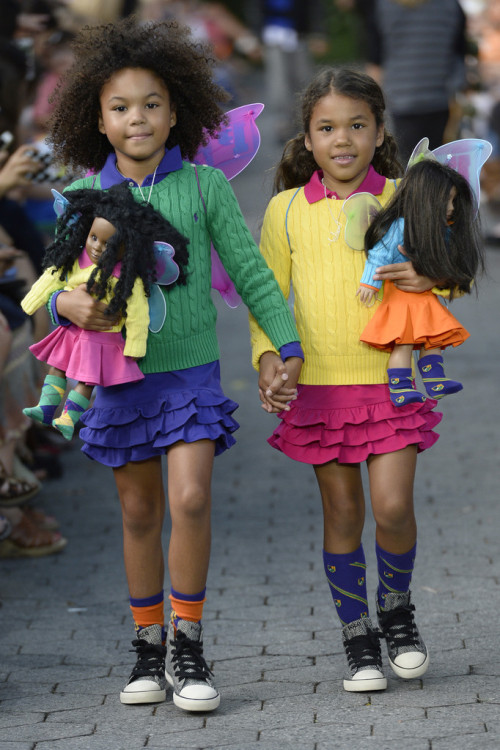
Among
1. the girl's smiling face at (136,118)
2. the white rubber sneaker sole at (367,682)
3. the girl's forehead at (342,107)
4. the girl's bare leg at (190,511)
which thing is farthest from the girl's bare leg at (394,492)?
the girl's smiling face at (136,118)

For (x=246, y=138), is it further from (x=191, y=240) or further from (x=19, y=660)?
(x=19, y=660)

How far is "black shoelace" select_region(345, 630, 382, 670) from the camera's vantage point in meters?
3.71

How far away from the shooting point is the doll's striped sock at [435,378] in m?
3.64

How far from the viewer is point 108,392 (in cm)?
366

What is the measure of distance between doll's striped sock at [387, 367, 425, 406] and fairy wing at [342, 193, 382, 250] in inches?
15.1

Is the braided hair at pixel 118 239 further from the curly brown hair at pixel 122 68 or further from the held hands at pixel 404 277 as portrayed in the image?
the held hands at pixel 404 277

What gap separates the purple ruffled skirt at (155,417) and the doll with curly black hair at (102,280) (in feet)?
0.32

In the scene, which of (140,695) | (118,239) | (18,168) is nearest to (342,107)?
(118,239)

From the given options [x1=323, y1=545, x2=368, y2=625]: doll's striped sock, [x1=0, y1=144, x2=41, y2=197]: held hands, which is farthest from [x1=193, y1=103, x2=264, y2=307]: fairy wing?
[x1=0, y1=144, x2=41, y2=197]: held hands

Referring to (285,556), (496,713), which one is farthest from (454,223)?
(285,556)

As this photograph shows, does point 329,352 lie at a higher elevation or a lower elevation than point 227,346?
higher

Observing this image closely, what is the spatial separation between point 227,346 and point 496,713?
20.2 ft

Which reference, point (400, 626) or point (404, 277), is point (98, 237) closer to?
point (404, 277)

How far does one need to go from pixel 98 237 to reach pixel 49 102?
24.9 inches
